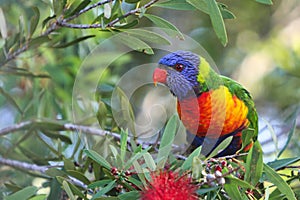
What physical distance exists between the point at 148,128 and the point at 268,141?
41 cm

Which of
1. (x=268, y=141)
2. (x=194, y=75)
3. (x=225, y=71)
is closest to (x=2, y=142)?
(x=194, y=75)

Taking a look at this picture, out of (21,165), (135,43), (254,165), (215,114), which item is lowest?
(21,165)

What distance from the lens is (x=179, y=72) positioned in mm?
1248

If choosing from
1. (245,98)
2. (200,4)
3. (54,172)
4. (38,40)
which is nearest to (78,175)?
(54,172)

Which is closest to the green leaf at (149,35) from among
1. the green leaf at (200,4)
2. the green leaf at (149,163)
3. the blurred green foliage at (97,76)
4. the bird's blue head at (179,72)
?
the blurred green foliage at (97,76)

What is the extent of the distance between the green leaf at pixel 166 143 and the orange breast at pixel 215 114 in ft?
1.30

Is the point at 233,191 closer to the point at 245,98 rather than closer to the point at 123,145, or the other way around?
the point at 123,145

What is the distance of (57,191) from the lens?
3.16ft

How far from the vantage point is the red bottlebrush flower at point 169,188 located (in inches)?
27.5

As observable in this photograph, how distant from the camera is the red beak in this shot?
124 centimetres

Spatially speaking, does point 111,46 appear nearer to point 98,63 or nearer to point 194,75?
point 98,63

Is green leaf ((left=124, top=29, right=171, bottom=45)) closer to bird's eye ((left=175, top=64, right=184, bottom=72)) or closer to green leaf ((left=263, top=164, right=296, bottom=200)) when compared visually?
green leaf ((left=263, top=164, right=296, bottom=200))

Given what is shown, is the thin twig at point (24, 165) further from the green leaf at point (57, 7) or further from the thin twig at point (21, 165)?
the green leaf at point (57, 7)

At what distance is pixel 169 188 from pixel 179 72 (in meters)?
0.57
